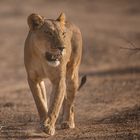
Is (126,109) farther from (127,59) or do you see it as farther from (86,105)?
(127,59)

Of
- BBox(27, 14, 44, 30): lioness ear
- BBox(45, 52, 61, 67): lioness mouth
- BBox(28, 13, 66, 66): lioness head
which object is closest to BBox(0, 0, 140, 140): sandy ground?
BBox(45, 52, 61, 67): lioness mouth

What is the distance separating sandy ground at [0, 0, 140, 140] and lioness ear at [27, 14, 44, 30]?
55.1 inches

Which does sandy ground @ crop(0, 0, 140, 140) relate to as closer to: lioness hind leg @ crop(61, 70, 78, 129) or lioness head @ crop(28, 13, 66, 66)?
lioness hind leg @ crop(61, 70, 78, 129)

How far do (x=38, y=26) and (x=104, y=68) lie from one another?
8.19 m

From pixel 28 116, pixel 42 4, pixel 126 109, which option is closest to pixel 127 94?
pixel 126 109

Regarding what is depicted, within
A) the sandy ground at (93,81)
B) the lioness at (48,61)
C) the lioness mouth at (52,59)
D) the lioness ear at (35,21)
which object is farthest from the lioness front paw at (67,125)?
the lioness ear at (35,21)

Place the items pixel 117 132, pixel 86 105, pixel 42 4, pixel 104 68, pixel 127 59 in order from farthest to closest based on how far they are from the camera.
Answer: pixel 42 4, pixel 127 59, pixel 104 68, pixel 86 105, pixel 117 132

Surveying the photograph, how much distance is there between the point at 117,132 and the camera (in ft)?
31.1

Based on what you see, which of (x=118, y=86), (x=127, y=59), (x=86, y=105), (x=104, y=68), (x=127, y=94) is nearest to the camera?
(x=86, y=105)

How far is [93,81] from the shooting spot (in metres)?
15.4

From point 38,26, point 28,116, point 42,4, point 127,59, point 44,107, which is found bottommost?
point 42,4

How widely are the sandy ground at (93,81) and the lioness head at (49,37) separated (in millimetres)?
1049

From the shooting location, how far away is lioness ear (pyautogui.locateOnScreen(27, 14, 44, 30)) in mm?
9703

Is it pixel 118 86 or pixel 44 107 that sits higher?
pixel 44 107
